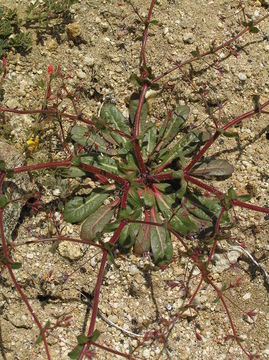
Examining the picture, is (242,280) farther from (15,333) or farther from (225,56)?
(225,56)

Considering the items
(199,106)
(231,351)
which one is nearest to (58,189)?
(199,106)

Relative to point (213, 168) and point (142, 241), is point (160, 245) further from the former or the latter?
point (213, 168)

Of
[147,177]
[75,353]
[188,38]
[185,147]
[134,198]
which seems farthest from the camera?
[188,38]

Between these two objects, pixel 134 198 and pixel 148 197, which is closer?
pixel 134 198

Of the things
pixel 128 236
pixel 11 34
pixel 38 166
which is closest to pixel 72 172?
pixel 38 166

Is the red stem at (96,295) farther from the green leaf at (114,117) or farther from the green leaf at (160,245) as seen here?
the green leaf at (114,117)

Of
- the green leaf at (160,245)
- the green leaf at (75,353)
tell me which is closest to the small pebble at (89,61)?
the green leaf at (160,245)
